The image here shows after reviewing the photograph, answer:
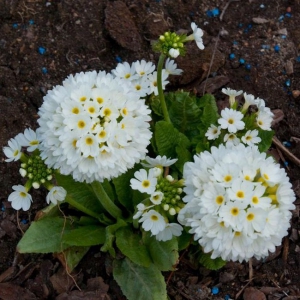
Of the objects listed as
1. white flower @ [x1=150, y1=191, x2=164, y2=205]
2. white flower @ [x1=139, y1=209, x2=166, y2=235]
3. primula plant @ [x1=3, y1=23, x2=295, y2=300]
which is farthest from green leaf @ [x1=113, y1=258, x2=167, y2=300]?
white flower @ [x1=150, y1=191, x2=164, y2=205]

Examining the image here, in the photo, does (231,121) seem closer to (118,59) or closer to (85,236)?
(85,236)

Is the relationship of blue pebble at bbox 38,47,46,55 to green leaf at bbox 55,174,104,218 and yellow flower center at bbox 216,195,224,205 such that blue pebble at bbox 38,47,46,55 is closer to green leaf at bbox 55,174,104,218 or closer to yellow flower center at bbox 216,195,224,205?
green leaf at bbox 55,174,104,218

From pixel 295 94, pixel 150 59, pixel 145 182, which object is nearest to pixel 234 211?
pixel 145 182

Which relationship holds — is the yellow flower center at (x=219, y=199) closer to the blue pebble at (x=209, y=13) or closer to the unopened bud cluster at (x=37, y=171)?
the unopened bud cluster at (x=37, y=171)

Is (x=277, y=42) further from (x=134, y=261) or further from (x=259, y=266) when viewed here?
(x=134, y=261)

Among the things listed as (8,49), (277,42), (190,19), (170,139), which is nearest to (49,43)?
(8,49)

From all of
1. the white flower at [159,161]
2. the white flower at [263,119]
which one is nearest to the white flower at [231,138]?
the white flower at [263,119]
